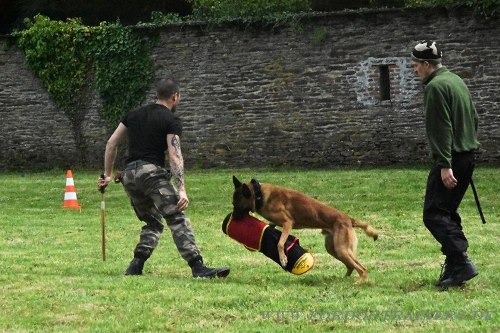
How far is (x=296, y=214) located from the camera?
1170cm

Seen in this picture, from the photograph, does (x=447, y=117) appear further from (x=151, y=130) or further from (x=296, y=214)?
(x=151, y=130)

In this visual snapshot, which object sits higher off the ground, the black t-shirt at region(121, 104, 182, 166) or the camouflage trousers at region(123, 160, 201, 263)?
the black t-shirt at region(121, 104, 182, 166)

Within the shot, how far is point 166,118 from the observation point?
464 inches

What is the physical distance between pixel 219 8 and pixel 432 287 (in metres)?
22.1

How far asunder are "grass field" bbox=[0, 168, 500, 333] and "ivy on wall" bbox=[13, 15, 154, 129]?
1098 cm

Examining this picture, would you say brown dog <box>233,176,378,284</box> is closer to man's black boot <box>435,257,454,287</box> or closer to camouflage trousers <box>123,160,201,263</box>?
camouflage trousers <box>123,160,201,263</box>

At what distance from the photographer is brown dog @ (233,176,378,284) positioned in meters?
11.6

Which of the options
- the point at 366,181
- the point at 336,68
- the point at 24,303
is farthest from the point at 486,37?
the point at 24,303

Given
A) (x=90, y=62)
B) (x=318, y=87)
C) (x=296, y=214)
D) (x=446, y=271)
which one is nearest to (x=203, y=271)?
(x=296, y=214)

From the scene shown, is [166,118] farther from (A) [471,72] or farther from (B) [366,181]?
(A) [471,72]

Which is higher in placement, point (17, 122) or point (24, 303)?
point (24, 303)

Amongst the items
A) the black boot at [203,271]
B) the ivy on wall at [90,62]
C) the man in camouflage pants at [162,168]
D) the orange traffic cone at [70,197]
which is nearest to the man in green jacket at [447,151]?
the black boot at [203,271]

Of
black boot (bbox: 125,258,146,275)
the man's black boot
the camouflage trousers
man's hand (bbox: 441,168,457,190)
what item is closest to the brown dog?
the camouflage trousers

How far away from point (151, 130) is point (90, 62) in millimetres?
20930
